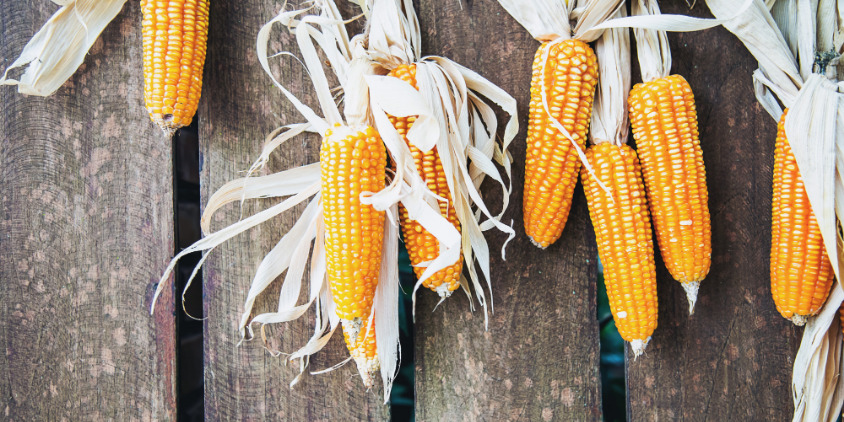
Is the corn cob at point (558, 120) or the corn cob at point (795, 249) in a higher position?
the corn cob at point (558, 120)

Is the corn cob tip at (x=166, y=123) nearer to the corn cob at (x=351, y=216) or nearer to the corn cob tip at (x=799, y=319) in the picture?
the corn cob at (x=351, y=216)

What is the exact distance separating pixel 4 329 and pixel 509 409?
1.40 m

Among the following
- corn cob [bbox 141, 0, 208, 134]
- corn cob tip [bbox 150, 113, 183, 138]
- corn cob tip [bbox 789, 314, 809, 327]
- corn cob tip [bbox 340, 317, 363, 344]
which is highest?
corn cob [bbox 141, 0, 208, 134]

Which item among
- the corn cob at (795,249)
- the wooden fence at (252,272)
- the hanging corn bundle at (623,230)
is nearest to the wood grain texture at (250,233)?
the wooden fence at (252,272)

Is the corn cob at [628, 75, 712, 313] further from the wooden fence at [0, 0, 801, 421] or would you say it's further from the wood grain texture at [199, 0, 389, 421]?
the wood grain texture at [199, 0, 389, 421]

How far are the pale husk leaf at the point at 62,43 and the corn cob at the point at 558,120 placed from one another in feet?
3.59

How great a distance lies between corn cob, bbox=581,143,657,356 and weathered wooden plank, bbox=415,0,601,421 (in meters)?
0.16

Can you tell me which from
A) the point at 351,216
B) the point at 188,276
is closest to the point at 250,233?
the point at 188,276

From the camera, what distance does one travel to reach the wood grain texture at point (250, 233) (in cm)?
134

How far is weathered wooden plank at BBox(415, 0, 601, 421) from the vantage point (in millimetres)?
1288

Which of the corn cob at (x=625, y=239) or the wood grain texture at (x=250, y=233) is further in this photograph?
the wood grain texture at (x=250, y=233)

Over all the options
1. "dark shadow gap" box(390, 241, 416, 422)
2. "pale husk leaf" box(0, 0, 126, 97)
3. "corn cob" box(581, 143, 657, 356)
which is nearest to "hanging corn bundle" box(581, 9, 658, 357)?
"corn cob" box(581, 143, 657, 356)

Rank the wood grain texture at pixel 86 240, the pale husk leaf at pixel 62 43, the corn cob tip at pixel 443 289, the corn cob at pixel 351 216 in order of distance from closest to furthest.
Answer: the corn cob at pixel 351 216
the corn cob tip at pixel 443 289
the pale husk leaf at pixel 62 43
the wood grain texture at pixel 86 240

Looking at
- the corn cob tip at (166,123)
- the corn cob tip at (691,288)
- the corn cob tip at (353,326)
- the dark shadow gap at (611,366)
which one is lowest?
the dark shadow gap at (611,366)
